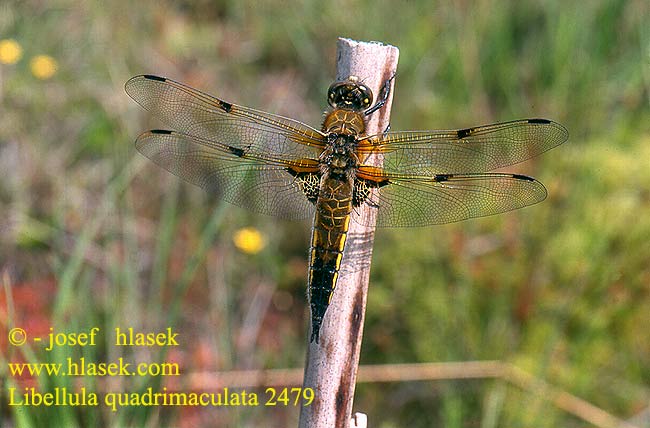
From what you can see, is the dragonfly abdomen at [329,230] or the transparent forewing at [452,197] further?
the transparent forewing at [452,197]

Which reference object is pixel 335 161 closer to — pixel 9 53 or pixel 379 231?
pixel 379 231

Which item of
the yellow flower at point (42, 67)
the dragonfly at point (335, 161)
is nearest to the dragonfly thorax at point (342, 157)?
the dragonfly at point (335, 161)

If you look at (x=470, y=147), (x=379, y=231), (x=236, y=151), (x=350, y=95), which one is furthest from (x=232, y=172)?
(x=379, y=231)

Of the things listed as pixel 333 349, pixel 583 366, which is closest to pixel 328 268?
pixel 333 349

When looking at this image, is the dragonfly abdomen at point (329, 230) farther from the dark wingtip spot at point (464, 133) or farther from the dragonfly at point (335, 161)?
the dark wingtip spot at point (464, 133)

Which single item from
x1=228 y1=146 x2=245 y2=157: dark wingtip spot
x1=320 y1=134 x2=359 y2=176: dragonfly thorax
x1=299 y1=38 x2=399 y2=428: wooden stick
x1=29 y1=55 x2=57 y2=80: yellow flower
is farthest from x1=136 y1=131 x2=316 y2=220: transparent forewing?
x1=29 y1=55 x2=57 y2=80: yellow flower

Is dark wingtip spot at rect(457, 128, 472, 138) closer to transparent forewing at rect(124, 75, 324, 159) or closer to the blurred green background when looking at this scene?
transparent forewing at rect(124, 75, 324, 159)
